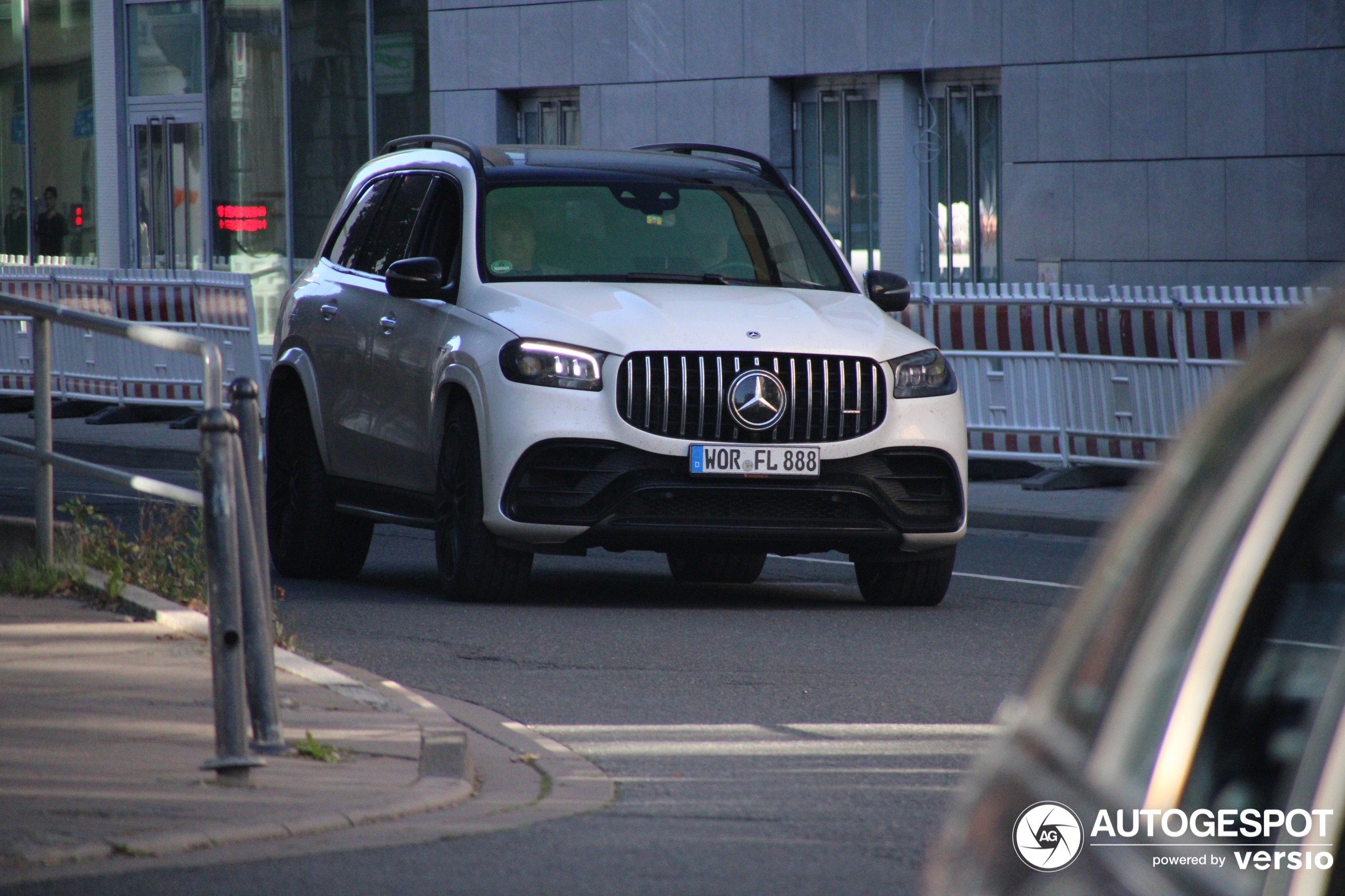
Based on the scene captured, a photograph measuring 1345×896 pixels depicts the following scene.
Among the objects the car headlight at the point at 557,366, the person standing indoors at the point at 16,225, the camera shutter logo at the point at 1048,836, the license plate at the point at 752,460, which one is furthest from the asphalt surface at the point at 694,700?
the person standing indoors at the point at 16,225

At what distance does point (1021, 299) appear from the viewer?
Result: 1664 cm

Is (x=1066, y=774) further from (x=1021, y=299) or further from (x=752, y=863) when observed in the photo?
(x=1021, y=299)

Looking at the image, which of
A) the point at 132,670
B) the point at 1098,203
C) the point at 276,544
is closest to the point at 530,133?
the point at 1098,203

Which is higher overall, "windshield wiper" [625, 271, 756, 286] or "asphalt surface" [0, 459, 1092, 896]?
"windshield wiper" [625, 271, 756, 286]

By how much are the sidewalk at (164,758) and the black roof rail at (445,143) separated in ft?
11.0

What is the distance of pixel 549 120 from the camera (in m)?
26.1

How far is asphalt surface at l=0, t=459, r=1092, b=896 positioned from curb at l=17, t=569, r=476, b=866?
156 millimetres

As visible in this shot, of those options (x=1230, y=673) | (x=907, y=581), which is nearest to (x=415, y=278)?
(x=907, y=581)

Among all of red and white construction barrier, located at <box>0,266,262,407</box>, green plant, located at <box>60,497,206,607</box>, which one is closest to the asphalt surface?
green plant, located at <box>60,497,206,607</box>

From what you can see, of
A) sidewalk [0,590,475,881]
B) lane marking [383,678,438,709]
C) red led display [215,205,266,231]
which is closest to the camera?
sidewalk [0,590,475,881]

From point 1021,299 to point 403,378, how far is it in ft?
25.4

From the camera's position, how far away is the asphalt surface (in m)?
4.85

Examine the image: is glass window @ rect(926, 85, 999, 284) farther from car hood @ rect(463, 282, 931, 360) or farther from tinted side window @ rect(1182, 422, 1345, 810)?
tinted side window @ rect(1182, 422, 1345, 810)

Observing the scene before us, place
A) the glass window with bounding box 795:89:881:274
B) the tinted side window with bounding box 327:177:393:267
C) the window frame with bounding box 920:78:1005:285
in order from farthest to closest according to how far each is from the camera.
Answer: the glass window with bounding box 795:89:881:274 → the window frame with bounding box 920:78:1005:285 → the tinted side window with bounding box 327:177:393:267
